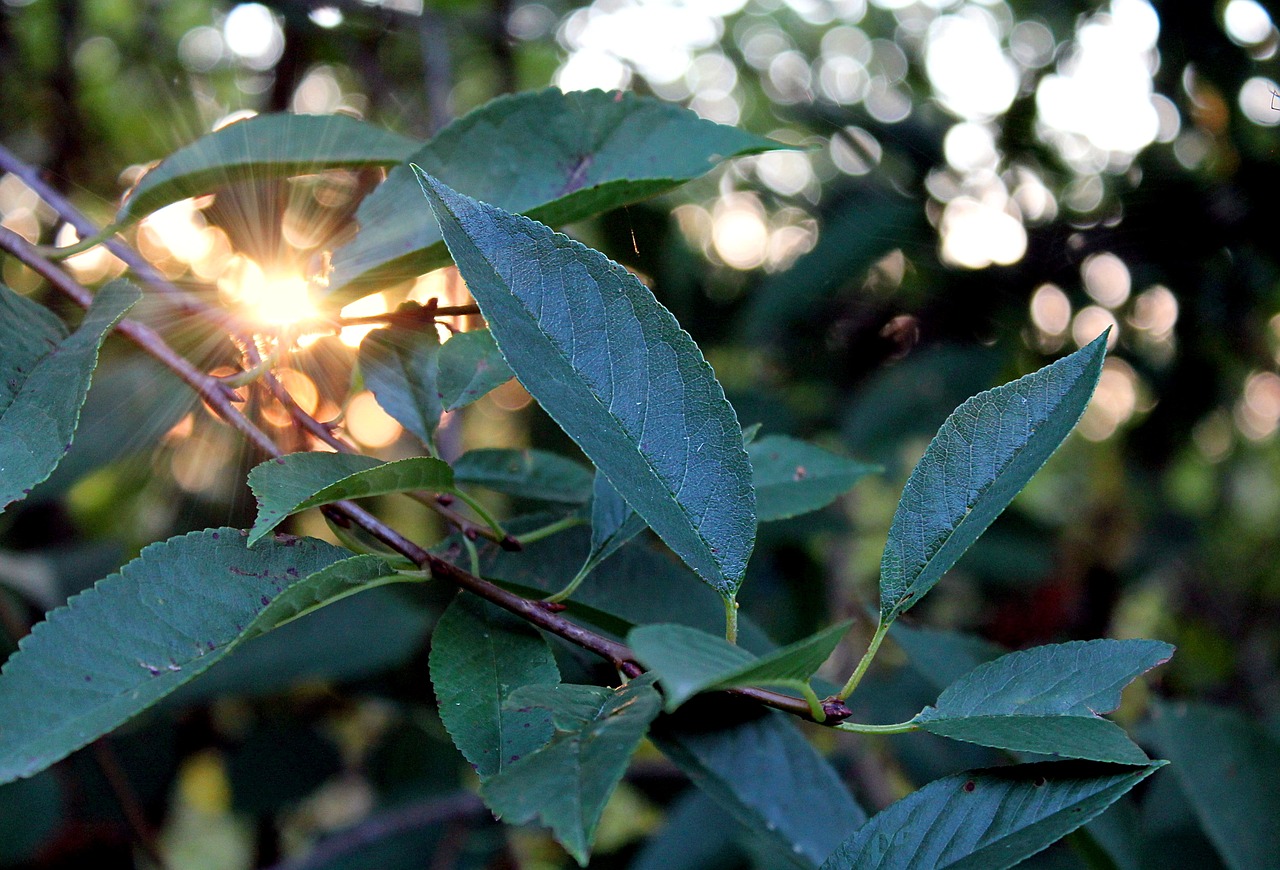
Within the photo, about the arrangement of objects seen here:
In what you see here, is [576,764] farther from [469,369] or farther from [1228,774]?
[1228,774]

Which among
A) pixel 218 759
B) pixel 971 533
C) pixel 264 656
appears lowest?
pixel 218 759

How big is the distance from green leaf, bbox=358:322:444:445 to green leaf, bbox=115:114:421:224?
0.11m

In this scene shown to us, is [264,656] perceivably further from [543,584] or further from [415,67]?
[415,67]

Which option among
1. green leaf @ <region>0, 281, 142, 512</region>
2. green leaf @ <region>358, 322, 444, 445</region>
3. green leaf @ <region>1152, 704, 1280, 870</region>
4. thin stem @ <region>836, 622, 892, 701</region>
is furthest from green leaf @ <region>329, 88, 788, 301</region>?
green leaf @ <region>1152, 704, 1280, 870</region>

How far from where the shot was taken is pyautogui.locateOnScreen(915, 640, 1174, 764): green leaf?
401mm

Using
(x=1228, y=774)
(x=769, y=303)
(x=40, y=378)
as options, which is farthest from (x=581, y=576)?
(x=769, y=303)

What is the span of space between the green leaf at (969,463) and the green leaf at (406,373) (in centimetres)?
27

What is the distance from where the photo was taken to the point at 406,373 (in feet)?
1.91

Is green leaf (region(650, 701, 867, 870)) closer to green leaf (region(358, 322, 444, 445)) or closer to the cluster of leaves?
the cluster of leaves

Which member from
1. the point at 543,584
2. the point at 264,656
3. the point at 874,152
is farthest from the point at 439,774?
the point at 874,152

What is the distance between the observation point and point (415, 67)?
6.63ft

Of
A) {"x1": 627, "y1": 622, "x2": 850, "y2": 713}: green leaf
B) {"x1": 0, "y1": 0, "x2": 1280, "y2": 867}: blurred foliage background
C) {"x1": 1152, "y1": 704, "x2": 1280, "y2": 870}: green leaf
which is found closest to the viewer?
{"x1": 627, "y1": 622, "x2": 850, "y2": 713}: green leaf

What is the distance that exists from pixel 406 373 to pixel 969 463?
0.33 meters

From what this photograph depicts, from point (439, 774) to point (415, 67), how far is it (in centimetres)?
144
